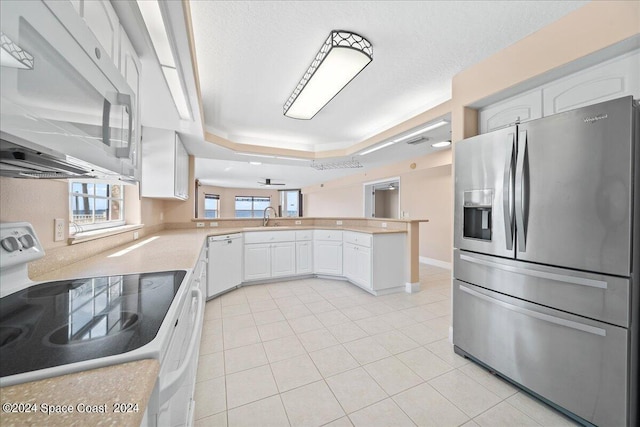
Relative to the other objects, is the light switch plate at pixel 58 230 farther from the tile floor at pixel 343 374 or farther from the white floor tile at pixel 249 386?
the white floor tile at pixel 249 386

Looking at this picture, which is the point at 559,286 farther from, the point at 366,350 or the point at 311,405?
the point at 311,405

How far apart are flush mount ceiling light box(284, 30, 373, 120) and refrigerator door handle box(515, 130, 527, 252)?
1.22 metres

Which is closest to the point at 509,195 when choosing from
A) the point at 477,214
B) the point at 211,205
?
the point at 477,214

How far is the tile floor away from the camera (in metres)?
1.44

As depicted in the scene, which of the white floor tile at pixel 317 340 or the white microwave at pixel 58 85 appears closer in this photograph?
the white microwave at pixel 58 85

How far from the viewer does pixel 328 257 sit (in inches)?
161

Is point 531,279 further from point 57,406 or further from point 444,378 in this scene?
point 57,406

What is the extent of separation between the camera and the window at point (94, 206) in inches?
69.3

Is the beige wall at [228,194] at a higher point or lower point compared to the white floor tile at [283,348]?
higher

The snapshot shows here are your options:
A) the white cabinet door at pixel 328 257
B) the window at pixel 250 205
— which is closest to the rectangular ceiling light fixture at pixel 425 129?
the white cabinet door at pixel 328 257

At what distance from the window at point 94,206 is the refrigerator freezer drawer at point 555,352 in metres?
2.98

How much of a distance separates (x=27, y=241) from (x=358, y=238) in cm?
321

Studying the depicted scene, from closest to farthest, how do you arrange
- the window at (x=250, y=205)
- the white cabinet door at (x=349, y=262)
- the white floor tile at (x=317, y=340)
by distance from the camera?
the white floor tile at (x=317, y=340)
the white cabinet door at (x=349, y=262)
the window at (x=250, y=205)

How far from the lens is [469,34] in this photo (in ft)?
5.92
